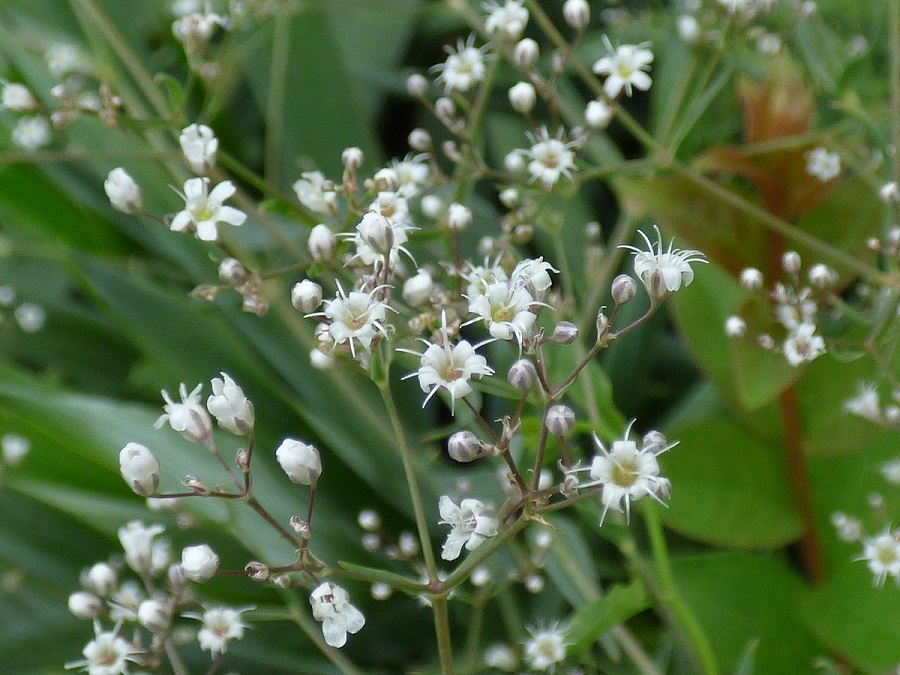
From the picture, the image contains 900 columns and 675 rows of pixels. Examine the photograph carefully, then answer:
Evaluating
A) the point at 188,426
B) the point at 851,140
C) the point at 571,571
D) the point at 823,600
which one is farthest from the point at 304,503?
the point at 851,140

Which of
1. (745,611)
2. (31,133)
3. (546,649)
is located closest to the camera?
(546,649)

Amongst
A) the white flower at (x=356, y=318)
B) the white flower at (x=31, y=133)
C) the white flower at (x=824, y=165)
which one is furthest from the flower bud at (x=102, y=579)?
the white flower at (x=824, y=165)

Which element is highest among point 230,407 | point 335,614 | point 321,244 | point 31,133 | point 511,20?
point 31,133

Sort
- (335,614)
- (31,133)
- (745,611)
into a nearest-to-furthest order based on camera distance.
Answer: (335,614) → (745,611) → (31,133)

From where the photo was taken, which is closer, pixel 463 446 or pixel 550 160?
pixel 463 446

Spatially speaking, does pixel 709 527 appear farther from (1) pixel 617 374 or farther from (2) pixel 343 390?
(2) pixel 343 390

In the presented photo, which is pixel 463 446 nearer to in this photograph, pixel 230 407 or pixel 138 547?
A: pixel 230 407

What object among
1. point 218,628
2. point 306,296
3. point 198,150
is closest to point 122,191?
point 198,150
